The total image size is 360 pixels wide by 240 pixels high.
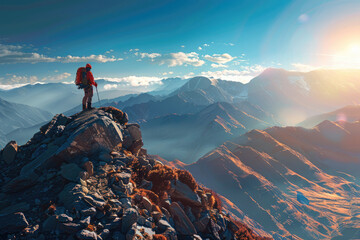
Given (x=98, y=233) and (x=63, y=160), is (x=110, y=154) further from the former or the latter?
(x=98, y=233)

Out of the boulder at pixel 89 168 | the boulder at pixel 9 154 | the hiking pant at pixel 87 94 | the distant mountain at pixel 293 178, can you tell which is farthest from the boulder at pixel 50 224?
the distant mountain at pixel 293 178

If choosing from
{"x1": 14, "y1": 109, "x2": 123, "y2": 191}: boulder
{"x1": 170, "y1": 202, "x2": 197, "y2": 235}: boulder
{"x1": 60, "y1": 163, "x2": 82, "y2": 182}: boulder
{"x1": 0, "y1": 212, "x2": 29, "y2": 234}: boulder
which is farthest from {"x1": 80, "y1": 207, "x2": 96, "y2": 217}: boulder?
{"x1": 170, "y1": 202, "x2": 197, "y2": 235}: boulder

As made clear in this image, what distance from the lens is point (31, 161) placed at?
12.6 meters

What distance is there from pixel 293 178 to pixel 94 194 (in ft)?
544

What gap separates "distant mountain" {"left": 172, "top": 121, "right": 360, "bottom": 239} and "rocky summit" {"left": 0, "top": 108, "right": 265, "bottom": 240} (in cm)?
7435

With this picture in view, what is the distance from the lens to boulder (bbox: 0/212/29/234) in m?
7.59

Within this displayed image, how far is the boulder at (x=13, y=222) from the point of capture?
7.59m

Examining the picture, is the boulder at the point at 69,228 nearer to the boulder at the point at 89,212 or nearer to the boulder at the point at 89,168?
the boulder at the point at 89,212

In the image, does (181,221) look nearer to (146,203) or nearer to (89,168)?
(146,203)

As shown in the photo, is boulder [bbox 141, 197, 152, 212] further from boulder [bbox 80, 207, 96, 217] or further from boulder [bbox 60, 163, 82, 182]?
boulder [bbox 60, 163, 82, 182]

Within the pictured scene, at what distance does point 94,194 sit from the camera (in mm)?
9453

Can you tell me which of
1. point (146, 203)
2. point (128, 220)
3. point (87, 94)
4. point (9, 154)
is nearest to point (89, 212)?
point (128, 220)

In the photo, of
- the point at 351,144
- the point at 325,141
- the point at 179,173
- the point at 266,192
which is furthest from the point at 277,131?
the point at 179,173

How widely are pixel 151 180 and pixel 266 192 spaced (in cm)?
12151
